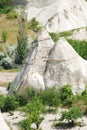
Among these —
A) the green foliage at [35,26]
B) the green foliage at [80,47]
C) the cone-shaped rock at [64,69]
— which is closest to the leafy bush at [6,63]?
the green foliage at [80,47]

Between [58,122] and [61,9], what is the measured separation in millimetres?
59746

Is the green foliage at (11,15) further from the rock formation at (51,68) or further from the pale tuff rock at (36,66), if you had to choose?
the rock formation at (51,68)

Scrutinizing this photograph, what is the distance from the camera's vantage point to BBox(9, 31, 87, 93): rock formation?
1743 inches

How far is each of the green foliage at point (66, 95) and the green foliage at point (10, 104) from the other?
3954 millimetres

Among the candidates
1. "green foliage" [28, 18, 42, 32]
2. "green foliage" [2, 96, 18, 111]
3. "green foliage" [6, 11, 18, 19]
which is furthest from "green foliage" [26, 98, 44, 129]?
"green foliage" [6, 11, 18, 19]

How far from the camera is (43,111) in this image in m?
39.4

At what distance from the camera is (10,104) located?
41.9 metres

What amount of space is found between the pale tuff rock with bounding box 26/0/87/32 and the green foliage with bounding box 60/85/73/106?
157 ft

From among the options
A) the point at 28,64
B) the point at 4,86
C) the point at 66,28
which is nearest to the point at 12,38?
the point at 66,28

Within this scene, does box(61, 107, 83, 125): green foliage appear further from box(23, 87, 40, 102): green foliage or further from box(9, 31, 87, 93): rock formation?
box(9, 31, 87, 93): rock formation

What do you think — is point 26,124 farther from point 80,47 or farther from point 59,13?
point 59,13

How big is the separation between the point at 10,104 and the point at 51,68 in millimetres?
5404

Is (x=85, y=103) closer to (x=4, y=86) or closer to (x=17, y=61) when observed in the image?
(x=4, y=86)

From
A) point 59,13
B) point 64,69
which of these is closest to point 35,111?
point 64,69
